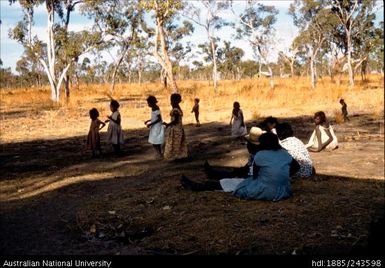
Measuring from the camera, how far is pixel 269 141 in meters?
6.32

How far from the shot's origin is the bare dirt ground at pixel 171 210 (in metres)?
4.99

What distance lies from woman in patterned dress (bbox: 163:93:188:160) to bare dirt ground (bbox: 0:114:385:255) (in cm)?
22

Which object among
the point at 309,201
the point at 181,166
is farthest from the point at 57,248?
the point at 181,166

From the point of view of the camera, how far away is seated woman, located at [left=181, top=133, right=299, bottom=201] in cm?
621

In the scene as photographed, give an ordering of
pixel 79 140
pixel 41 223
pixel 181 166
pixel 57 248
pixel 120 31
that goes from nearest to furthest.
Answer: pixel 57 248
pixel 41 223
pixel 181 166
pixel 79 140
pixel 120 31

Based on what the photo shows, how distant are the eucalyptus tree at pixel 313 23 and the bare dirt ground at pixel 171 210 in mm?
29881

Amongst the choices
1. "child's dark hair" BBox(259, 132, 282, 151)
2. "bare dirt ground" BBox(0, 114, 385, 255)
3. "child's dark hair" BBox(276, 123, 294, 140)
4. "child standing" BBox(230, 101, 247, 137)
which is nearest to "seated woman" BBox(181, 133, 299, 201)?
"child's dark hair" BBox(259, 132, 282, 151)

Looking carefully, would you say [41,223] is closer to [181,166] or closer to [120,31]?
[181,166]

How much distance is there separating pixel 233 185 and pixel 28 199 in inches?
130

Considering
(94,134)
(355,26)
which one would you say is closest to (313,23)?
(355,26)

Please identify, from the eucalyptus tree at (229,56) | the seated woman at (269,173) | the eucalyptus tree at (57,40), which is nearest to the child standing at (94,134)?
the seated woman at (269,173)

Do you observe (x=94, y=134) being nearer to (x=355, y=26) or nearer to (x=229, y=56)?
(x=355, y=26)

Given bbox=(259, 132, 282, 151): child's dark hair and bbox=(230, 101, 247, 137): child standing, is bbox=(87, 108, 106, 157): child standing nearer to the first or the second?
bbox=(230, 101, 247, 137): child standing

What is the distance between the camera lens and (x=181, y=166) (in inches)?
388
